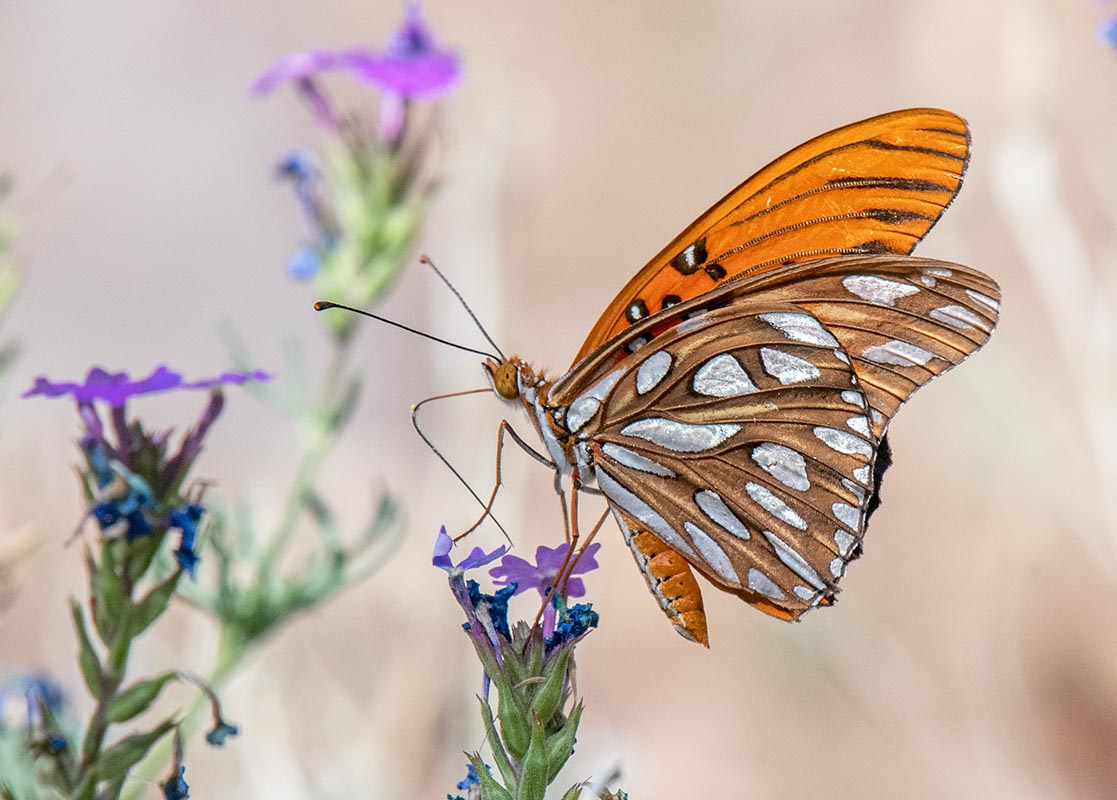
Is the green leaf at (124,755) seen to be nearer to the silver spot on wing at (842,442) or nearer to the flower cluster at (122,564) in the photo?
the flower cluster at (122,564)

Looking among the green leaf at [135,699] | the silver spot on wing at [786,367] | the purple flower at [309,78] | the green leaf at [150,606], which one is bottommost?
the green leaf at [135,699]

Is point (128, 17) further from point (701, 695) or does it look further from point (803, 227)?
point (803, 227)

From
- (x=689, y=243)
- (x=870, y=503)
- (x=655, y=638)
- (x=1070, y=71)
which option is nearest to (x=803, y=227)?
(x=689, y=243)

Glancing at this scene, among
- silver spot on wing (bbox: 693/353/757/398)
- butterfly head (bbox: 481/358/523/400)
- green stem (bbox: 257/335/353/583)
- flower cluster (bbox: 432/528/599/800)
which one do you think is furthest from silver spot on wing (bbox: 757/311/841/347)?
green stem (bbox: 257/335/353/583)

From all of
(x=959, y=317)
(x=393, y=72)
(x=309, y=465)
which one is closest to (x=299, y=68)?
(x=393, y=72)

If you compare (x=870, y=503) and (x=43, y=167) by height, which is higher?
(x=43, y=167)

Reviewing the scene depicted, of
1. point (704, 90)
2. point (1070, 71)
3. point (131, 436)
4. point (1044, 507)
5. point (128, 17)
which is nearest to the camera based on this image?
point (131, 436)

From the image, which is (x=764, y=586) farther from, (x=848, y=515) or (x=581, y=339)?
(x=581, y=339)

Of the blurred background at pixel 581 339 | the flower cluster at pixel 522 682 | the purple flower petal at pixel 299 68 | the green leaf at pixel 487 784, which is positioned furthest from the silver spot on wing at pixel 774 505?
the purple flower petal at pixel 299 68

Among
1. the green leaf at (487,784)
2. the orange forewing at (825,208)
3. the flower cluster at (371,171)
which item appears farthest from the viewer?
the flower cluster at (371,171)
